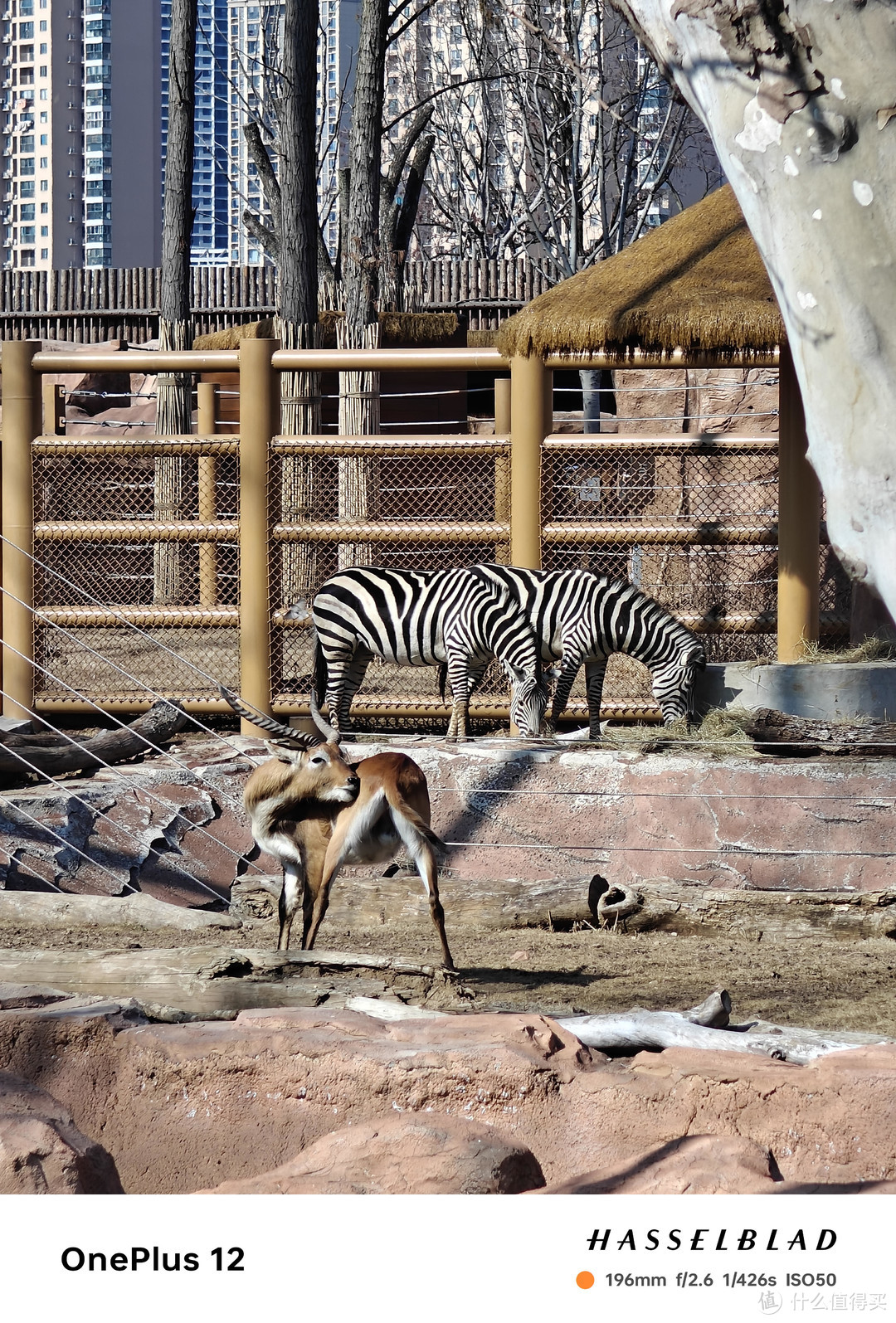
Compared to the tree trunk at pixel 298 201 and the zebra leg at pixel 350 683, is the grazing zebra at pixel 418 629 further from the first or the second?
the tree trunk at pixel 298 201

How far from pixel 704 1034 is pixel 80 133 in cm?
8573

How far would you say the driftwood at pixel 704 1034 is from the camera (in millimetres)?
4246

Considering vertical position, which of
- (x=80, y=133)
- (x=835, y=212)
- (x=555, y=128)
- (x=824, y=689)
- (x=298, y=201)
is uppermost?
(x=80, y=133)

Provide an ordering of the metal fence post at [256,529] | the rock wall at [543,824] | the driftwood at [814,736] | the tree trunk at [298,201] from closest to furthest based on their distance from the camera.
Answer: the rock wall at [543,824], the driftwood at [814,736], the metal fence post at [256,529], the tree trunk at [298,201]

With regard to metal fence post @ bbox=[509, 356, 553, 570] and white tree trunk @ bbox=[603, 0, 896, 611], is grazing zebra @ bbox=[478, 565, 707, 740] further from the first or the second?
white tree trunk @ bbox=[603, 0, 896, 611]

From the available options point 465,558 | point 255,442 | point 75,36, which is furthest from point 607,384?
point 75,36

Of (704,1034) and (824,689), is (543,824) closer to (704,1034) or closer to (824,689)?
(824,689)

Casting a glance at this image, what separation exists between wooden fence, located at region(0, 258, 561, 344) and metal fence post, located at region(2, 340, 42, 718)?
14032 mm

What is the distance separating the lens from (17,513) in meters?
9.34

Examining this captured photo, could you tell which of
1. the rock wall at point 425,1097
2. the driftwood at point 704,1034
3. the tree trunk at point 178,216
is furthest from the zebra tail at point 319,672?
the tree trunk at point 178,216

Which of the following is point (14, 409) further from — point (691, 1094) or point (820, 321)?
point (820, 321)

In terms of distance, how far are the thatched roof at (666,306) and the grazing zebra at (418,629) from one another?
4.79 feet

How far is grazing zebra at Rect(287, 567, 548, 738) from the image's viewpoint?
8.75 meters

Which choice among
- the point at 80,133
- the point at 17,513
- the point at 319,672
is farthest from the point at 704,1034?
the point at 80,133
